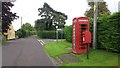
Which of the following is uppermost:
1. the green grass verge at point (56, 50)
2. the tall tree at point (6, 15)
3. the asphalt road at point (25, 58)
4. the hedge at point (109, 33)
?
the tall tree at point (6, 15)

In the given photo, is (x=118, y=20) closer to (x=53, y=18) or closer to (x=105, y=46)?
(x=105, y=46)

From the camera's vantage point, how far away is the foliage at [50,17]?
313ft

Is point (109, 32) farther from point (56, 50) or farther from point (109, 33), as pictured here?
point (56, 50)

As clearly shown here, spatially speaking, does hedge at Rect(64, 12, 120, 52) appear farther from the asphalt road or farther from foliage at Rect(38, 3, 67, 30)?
foliage at Rect(38, 3, 67, 30)

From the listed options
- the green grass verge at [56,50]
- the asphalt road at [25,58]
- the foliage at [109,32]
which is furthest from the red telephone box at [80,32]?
the asphalt road at [25,58]

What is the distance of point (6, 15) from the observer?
43.9m

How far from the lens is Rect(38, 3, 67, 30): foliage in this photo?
3757 inches

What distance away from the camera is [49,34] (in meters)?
74.0

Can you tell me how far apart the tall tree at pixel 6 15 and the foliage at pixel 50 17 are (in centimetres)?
4990

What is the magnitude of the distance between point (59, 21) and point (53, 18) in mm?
2382

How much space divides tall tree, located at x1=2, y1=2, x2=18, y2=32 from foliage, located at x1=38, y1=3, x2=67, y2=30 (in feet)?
164

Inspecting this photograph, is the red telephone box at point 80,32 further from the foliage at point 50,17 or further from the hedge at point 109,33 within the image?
the foliage at point 50,17

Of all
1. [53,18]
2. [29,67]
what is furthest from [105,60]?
[53,18]

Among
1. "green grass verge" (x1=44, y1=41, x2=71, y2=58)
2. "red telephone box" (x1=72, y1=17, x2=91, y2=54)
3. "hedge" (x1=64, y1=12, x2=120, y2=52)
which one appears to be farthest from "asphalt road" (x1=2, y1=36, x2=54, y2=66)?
"hedge" (x1=64, y1=12, x2=120, y2=52)
